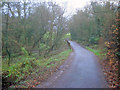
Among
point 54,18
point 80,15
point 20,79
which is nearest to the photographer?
point 20,79

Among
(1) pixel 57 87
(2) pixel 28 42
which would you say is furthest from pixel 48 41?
(1) pixel 57 87

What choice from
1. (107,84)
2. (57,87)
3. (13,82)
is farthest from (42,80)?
(107,84)

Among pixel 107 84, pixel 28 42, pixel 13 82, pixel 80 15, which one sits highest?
pixel 80 15

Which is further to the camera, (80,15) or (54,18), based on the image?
(80,15)

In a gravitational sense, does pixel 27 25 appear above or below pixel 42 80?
above

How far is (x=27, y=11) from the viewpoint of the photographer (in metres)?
11.3

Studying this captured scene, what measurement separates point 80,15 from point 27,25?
13.6 m

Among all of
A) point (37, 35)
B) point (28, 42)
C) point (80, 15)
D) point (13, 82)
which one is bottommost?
point (13, 82)

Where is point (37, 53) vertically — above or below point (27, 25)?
below

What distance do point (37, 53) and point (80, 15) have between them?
A: 13375 millimetres

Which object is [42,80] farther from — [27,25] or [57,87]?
[27,25]

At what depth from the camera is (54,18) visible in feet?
36.8

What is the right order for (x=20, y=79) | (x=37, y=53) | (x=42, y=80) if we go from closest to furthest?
1. (x=42, y=80)
2. (x=20, y=79)
3. (x=37, y=53)

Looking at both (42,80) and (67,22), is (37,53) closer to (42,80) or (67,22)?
(67,22)
